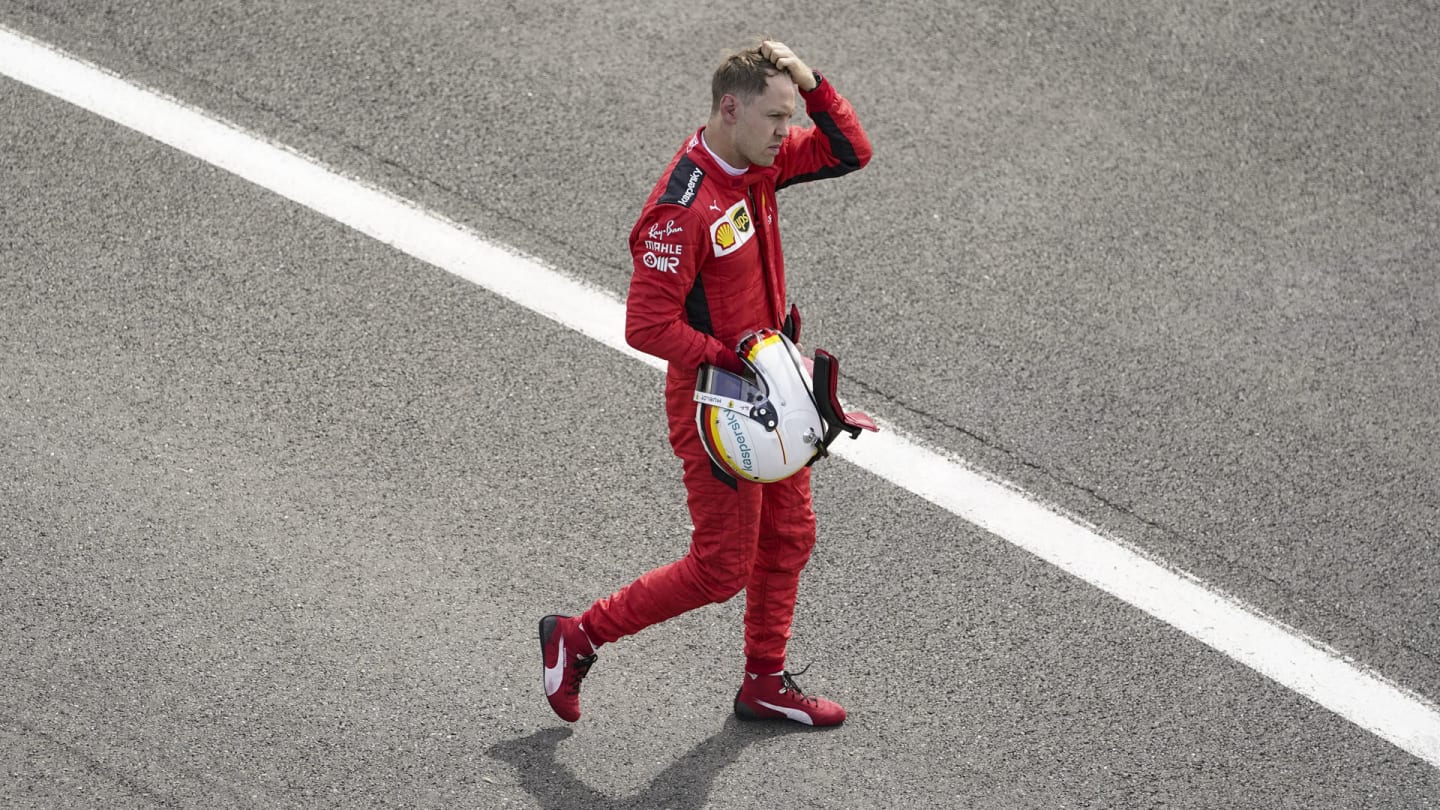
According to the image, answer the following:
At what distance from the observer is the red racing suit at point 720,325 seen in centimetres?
448

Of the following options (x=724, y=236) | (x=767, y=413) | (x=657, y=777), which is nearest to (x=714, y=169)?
(x=724, y=236)

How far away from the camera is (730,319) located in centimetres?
469

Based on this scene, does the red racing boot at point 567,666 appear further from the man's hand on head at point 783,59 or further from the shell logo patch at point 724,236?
the man's hand on head at point 783,59

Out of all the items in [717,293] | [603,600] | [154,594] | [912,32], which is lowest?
[154,594]

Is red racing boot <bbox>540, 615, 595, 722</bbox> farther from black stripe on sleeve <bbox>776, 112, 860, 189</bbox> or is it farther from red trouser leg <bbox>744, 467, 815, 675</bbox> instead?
black stripe on sleeve <bbox>776, 112, 860, 189</bbox>

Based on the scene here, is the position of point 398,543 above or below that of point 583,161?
below

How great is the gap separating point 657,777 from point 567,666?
504 mm

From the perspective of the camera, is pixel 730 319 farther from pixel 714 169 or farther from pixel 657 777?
pixel 657 777

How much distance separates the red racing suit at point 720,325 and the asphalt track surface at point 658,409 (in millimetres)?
474

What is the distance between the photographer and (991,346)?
6500mm

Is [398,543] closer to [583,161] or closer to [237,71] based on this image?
[583,161]

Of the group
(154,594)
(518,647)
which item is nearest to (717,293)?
(518,647)

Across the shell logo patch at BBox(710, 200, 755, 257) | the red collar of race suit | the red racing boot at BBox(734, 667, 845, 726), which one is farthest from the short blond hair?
the red racing boot at BBox(734, 667, 845, 726)

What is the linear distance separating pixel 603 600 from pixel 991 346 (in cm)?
238
